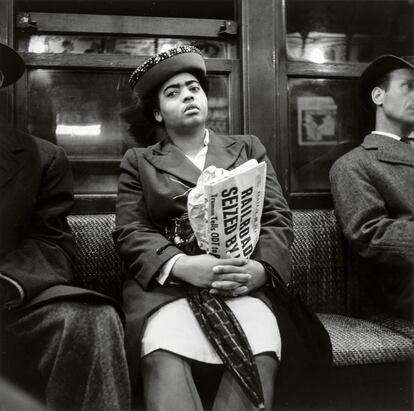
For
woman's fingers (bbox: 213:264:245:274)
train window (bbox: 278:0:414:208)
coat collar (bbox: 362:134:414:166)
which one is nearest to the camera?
woman's fingers (bbox: 213:264:245:274)

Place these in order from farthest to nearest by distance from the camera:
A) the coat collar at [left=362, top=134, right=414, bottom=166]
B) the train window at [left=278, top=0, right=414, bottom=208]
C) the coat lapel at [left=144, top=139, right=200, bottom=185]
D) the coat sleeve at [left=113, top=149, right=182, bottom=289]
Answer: the train window at [left=278, top=0, right=414, bottom=208] → the coat collar at [left=362, top=134, right=414, bottom=166] → the coat lapel at [left=144, top=139, right=200, bottom=185] → the coat sleeve at [left=113, top=149, right=182, bottom=289]

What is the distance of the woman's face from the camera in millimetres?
2121

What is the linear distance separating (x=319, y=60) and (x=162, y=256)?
5.34 feet

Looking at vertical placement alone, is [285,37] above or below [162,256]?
above

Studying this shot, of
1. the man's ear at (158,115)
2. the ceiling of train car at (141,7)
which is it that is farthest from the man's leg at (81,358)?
the ceiling of train car at (141,7)

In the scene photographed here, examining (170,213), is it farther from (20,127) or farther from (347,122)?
(347,122)

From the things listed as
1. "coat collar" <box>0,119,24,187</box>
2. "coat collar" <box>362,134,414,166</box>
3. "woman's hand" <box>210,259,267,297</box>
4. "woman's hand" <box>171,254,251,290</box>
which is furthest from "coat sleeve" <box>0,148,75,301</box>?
"coat collar" <box>362,134,414,166</box>

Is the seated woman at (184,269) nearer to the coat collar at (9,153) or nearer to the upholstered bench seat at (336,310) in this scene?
the upholstered bench seat at (336,310)

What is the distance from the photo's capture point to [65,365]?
1440mm

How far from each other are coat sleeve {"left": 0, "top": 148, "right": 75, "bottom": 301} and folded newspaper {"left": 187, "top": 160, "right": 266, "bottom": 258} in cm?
50

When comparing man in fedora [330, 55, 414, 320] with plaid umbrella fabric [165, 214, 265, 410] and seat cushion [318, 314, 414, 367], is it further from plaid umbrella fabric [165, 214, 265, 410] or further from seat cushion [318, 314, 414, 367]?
plaid umbrella fabric [165, 214, 265, 410]

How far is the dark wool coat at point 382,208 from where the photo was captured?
2.15 metres

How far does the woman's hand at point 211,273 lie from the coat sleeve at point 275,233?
155mm

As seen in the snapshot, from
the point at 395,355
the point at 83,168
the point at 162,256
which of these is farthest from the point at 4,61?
the point at 395,355
